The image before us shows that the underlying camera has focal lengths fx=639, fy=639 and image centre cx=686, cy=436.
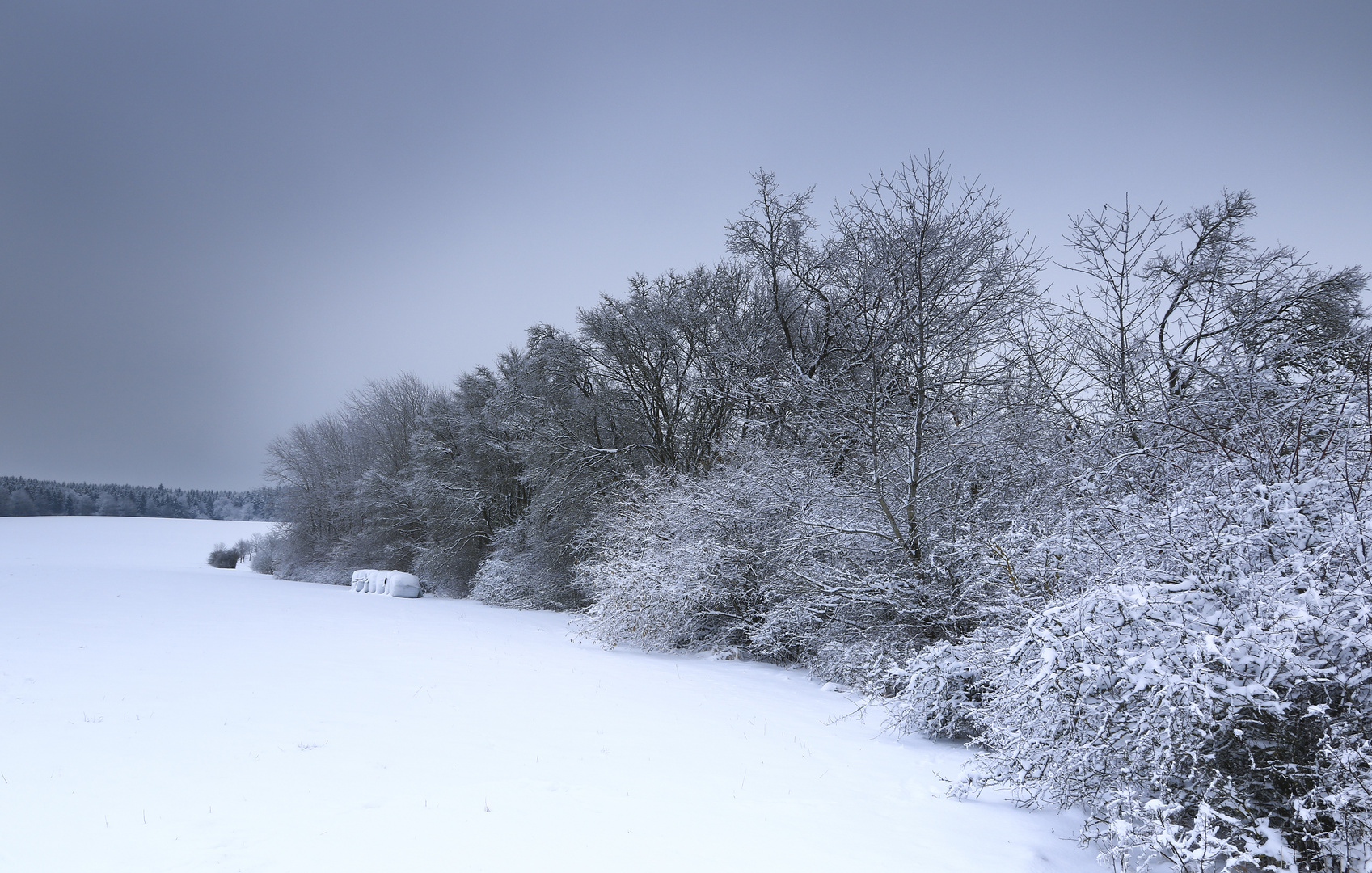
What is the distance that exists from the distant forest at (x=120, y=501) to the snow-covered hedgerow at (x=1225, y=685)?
77383 millimetres

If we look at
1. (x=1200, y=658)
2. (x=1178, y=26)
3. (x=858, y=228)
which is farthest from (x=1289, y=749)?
(x=1178, y=26)

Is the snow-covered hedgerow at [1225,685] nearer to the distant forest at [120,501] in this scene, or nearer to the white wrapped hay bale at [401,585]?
the white wrapped hay bale at [401,585]

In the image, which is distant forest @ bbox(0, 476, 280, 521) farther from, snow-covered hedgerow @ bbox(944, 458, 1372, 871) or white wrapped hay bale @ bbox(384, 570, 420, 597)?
snow-covered hedgerow @ bbox(944, 458, 1372, 871)

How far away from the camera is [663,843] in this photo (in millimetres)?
3576

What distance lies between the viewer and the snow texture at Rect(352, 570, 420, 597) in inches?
920

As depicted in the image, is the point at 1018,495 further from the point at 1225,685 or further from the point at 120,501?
the point at 120,501

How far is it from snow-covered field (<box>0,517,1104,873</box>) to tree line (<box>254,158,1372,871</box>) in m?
0.87

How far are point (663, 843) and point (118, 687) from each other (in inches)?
266

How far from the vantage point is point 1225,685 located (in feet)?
9.80

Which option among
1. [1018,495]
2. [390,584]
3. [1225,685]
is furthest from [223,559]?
[1225,685]

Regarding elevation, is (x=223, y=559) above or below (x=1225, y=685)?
below

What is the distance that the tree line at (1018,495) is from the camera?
3074 millimetres

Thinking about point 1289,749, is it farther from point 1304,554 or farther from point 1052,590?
point 1052,590

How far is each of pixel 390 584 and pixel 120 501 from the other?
268ft
